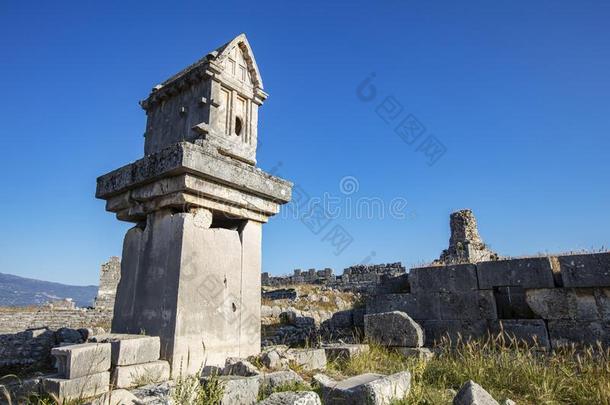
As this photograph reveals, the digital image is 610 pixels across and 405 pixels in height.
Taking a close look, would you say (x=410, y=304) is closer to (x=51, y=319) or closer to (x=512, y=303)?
(x=512, y=303)

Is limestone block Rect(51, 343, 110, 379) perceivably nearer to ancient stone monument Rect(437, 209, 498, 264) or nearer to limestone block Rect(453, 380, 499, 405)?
limestone block Rect(453, 380, 499, 405)

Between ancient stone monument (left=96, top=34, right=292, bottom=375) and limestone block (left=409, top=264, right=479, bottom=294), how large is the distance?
2.93 m

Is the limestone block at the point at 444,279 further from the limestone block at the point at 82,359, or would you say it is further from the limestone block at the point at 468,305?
the limestone block at the point at 82,359

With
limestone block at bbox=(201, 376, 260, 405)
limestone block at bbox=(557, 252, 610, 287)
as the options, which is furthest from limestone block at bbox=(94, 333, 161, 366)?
limestone block at bbox=(557, 252, 610, 287)

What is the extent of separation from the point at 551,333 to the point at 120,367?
5.20 metres

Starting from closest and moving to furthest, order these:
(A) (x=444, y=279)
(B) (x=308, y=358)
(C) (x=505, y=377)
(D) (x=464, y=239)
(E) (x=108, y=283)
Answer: (C) (x=505, y=377), (B) (x=308, y=358), (A) (x=444, y=279), (D) (x=464, y=239), (E) (x=108, y=283)

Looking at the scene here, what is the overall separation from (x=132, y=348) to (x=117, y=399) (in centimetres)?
69

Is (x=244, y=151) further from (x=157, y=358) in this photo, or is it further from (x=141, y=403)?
(x=141, y=403)

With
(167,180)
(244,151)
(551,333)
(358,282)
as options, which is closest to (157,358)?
(167,180)

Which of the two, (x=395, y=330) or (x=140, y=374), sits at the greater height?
(x=395, y=330)

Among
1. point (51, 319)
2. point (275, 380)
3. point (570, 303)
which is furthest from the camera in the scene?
point (51, 319)

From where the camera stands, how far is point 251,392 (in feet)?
8.98

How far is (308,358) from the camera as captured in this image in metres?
4.04

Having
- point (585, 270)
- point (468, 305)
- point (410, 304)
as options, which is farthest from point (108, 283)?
point (585, 270)
